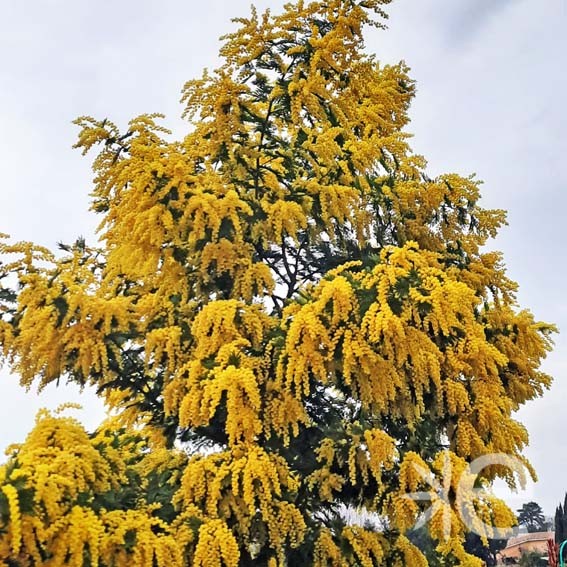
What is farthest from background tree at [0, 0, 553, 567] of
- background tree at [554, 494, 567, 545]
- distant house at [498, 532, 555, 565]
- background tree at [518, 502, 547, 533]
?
background tree at [518, 502, 547, 533]

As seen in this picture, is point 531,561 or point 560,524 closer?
point 560,524

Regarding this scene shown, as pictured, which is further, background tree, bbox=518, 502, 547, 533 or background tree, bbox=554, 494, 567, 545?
background tree, bbox=518, 502, 547, 533

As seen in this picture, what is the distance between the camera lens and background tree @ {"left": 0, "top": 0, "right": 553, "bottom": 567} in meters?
6.05

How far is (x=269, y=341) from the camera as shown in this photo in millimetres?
6859

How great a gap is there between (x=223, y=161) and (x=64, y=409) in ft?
11.6

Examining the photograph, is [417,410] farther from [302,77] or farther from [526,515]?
[526,515]

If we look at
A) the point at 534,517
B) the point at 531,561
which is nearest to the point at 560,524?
the point at 531,561

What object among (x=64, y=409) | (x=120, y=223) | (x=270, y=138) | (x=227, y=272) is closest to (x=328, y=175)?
(x=270, y=138)

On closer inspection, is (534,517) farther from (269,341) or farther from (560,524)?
(269,341)

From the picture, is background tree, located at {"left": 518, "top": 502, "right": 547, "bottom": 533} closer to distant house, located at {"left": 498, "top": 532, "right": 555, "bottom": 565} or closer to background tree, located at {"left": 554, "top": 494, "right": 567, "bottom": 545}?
distant house, located at {"left": 498, "top": 532, "right": 555, "bottom": 565}

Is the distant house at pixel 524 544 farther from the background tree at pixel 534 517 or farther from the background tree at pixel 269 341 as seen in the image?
the background tree at pixel 269 341

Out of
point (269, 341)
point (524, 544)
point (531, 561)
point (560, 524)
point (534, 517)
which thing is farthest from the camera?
point (534, 517)

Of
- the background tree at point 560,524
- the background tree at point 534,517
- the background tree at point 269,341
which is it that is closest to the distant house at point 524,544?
the background tree at point 534,517

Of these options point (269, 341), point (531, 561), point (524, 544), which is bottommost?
point (269, 341)
